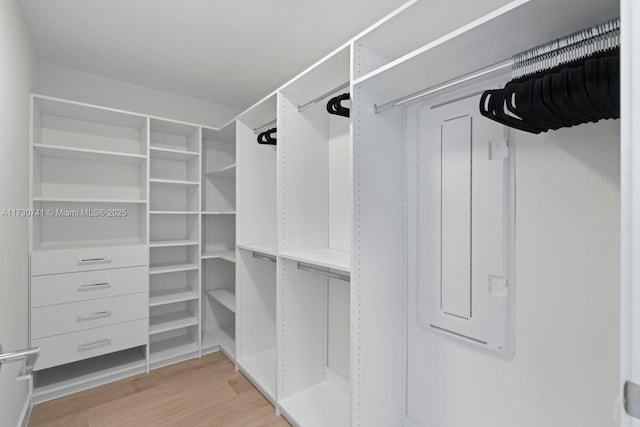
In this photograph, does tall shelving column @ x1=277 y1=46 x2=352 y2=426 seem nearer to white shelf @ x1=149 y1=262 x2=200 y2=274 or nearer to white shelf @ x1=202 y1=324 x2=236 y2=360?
white shelf @ x1=202 y1=324 x2=236 y2=360

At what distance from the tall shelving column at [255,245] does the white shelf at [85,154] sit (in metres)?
0.86

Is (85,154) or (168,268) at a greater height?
(85,154)

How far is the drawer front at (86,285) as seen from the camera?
6.75 feet

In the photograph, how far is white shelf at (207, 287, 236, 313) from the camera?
282 centimetres

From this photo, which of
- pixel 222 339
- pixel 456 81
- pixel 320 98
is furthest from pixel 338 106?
pixel 222 339

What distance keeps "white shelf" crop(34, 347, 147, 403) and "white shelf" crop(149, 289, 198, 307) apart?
48 cm

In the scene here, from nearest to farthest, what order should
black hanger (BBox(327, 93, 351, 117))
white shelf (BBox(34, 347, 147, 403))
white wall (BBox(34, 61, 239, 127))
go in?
black hanger (BBox(327, 93, 351, 117))
white shelf (BBox(34, 347, 147, 403))
white wall (BBox(34, 61, 239, 127))

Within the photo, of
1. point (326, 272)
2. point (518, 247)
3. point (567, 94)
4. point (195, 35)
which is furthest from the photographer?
point (195, 35)

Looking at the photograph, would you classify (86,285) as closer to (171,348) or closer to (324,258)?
(171,348)

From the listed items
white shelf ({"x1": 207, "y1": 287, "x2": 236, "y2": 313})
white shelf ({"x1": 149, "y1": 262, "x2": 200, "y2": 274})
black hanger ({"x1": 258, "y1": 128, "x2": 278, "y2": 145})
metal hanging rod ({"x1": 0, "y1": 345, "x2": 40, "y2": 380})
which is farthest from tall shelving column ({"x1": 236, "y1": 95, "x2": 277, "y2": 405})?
metal hanging rod ({"x1": 0, "y1": 345, "x2": 40, "y2": 380})

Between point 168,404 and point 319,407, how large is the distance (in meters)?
1.06

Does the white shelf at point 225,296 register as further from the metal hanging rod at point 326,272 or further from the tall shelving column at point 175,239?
the metal hanging rod at point 326,272

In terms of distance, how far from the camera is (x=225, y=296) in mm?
3064

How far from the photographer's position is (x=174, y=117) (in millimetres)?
2996
